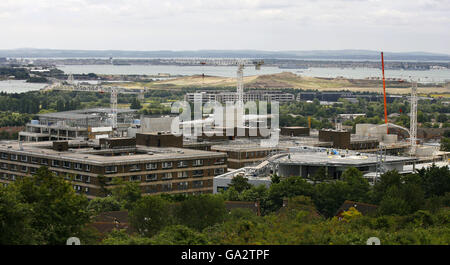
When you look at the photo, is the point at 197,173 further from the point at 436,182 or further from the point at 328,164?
the point at 436,182

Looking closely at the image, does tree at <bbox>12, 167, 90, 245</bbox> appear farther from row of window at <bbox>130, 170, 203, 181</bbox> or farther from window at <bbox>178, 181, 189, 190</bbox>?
window at <bbox>178, 181, 189, 190</bbox>

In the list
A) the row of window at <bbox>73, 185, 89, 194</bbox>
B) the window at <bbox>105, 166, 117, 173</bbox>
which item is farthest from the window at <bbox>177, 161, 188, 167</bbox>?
the row of window at <bbox>73, 185, 89, 194</bbox>

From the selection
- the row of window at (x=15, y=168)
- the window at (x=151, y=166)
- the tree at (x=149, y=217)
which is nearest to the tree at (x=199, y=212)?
the tree at (x=149, y=217)

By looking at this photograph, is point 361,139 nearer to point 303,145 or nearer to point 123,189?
point 303,145

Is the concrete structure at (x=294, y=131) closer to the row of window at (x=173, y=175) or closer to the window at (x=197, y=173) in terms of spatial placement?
the row of window at (x=173, y=175)

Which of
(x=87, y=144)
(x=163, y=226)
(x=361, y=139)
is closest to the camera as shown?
(x=163, y=226)
